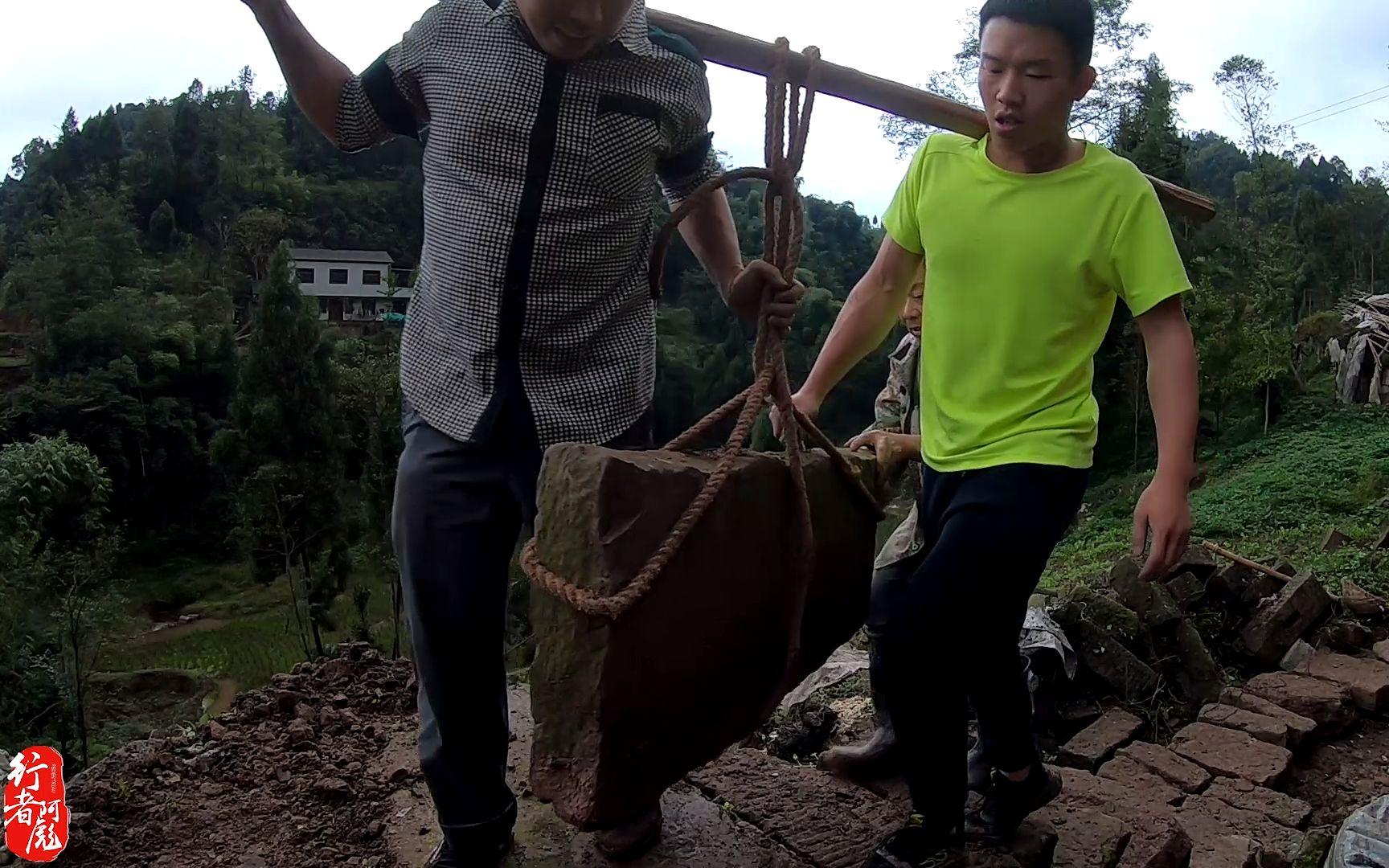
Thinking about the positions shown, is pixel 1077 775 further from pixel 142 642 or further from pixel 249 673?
pixel 142 642

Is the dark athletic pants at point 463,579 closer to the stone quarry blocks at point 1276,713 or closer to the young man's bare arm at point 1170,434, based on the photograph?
the young man's bare arm at point 1170,434

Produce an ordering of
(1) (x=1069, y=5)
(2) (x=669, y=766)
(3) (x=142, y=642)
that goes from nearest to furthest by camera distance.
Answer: (2) (x=669, y=766)
(1) (x=1069, y=5)
(3) (x=142, y=642)

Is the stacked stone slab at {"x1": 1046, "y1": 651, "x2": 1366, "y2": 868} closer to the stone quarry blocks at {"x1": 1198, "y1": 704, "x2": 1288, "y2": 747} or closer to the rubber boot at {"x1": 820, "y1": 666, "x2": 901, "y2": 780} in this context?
the stone quarry blocks at {"x1": 1198, "y1": 704, "x2": 1288, "y2": 747}

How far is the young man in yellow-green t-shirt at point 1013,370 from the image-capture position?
66.8 inches

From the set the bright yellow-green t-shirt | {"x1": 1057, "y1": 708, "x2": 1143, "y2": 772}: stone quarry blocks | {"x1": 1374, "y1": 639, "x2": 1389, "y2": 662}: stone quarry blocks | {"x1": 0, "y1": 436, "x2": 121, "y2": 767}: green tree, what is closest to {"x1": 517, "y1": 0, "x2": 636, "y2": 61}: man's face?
the bright yellow-green t-shirt

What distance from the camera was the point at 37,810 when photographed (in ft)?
7.57

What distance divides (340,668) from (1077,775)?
2255 millimetres

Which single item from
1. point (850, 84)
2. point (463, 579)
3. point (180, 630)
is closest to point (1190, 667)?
point (850, 84)

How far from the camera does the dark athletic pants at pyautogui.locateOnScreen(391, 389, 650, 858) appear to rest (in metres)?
1.71

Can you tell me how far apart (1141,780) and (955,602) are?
188 centimetres

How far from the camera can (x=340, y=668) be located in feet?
11.0

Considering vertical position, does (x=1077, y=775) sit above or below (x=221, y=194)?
below

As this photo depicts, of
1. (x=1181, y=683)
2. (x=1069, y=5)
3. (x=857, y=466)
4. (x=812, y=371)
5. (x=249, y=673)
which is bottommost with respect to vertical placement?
(x=249, y=673)

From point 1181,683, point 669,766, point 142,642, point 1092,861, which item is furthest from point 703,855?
point 142,642
